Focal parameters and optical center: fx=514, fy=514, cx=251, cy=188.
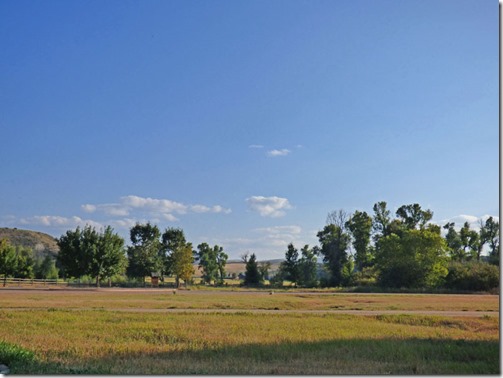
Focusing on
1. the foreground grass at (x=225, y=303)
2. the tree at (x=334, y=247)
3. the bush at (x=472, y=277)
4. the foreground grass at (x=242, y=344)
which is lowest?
the foreground grass at (x=242, y=344)

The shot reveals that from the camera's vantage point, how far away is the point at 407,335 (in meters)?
16.1

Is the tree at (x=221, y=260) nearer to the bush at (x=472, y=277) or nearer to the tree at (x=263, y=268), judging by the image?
the tree at (x=263, y=268)

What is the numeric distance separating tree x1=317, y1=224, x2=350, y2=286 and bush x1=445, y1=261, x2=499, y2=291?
16197mm

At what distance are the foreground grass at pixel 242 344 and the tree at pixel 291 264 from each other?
156 ft

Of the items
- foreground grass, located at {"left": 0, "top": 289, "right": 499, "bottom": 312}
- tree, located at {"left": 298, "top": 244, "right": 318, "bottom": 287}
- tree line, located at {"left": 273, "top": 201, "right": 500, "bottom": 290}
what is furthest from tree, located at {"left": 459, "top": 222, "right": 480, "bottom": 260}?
foreground grass, located at {"left": 0, "top": 289, "right": 499, "bottom": 312}

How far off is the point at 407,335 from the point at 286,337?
13.2 feet

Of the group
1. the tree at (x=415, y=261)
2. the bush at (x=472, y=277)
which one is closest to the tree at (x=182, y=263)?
the tree at (x=415, y=261)

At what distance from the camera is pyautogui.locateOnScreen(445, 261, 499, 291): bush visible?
49594 mm

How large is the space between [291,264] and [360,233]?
1132cm

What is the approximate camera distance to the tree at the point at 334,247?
6906 centimetres

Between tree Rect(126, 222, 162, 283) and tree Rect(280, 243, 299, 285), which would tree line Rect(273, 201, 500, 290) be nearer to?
tree Rect(280, 243, 299, 285)

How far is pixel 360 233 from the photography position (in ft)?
238

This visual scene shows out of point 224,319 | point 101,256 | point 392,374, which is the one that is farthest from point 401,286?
point 392,374

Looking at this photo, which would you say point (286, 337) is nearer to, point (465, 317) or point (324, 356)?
point (324, 356)
